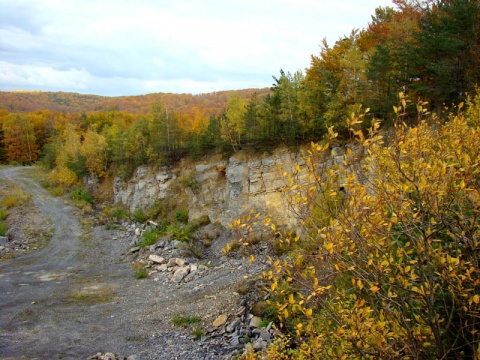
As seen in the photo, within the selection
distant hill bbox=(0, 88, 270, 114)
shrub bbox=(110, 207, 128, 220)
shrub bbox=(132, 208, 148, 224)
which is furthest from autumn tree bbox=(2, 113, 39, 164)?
shrub bbox=(132, 208, 148, 224)

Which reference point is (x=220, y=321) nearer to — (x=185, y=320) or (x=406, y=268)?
(x=185, y=320)

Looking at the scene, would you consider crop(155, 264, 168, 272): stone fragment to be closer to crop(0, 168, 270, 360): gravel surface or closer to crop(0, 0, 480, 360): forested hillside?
crop(0, 168, 270, 360): gravel surface

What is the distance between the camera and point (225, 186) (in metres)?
28.2

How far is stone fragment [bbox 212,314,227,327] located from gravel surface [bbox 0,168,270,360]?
0.81ft

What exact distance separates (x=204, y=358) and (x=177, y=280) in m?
7.88

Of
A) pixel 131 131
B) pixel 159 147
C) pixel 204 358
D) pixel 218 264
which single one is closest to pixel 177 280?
pixel 218 264

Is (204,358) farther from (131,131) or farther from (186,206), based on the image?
(131,131)

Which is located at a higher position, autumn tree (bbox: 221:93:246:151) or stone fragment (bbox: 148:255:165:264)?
autumn tree (bbox: 221:93:246:151)

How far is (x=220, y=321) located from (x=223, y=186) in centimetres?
1520

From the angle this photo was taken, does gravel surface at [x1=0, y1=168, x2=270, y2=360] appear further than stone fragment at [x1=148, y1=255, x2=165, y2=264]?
No

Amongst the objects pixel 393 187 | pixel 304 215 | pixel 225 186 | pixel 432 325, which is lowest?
pixel 225 186

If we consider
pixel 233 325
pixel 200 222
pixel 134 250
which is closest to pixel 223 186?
pixel 200 222

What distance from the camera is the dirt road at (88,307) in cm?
1306

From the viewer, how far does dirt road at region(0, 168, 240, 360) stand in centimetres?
1306
